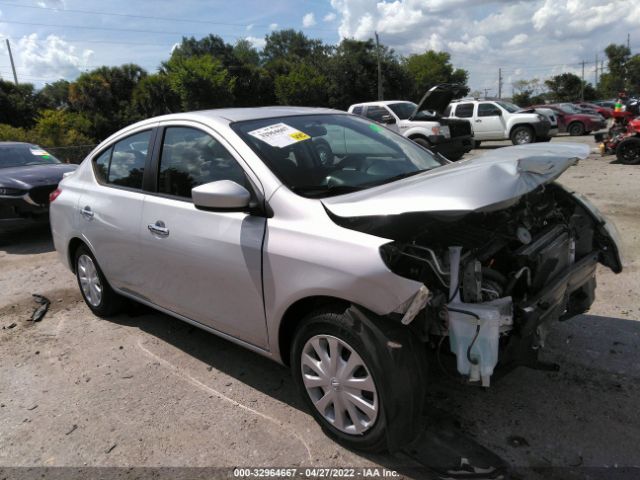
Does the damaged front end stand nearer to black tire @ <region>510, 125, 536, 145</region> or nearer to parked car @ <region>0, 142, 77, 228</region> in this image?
parked car @ <region>0, 142, 77, 228</region>

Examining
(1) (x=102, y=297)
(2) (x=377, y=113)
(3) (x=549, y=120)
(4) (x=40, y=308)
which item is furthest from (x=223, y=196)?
(3) (x=549, y=120)

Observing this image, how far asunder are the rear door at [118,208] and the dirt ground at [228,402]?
0.65m

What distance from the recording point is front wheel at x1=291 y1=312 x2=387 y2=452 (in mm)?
2439

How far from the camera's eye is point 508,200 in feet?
7.72

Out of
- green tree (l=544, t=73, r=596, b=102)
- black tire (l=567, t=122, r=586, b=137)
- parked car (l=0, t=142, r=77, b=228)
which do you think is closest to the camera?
parked car (l=0, t=142, r=77, b=228)

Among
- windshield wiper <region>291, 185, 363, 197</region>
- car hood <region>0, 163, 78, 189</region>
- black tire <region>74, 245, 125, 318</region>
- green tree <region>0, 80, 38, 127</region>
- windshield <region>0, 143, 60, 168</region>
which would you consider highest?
green tree <region>0, 80, 38, 127</region>

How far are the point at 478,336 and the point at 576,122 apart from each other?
23.3 meters

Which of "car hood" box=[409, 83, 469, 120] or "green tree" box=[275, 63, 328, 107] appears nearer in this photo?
"car hood" box=[409, 83, 469, 120]

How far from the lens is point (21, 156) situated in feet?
29.4

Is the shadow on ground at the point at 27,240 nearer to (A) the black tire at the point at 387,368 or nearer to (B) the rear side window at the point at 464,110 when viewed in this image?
(A) the black tire at the point at 387,368

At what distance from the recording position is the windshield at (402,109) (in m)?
15.1

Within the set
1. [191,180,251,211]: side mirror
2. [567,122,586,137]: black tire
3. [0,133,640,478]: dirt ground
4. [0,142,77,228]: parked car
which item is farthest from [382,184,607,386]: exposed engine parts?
[567,122,586,137]: black tire

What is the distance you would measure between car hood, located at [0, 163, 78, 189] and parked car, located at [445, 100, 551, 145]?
45.1 feet

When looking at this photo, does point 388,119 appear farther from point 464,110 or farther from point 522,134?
point 522,134
